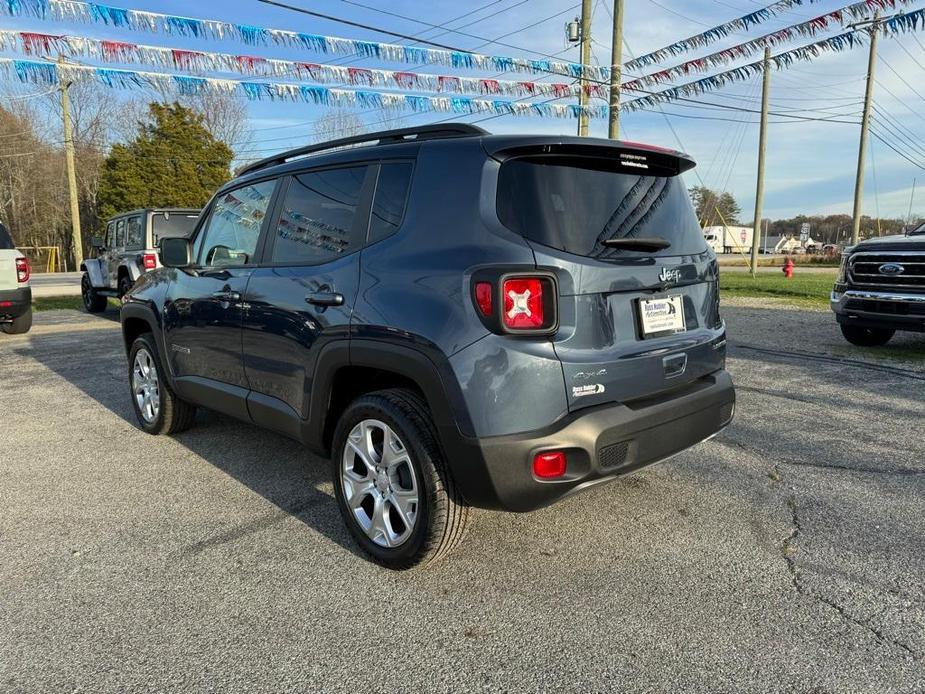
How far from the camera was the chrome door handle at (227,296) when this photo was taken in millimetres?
3824

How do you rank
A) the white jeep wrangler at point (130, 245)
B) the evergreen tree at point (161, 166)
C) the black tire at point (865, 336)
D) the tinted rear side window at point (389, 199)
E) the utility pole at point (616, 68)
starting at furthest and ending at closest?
the evergreen tree at point (161, 166), the utility pole at point (616, 68), the white jeep wrangler at point (130, 245), the black tire at point (865, 336), the tinted rear side window at point (389, 199)

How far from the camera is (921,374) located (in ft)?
21.9

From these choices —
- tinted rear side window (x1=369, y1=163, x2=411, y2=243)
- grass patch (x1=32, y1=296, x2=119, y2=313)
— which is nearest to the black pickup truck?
tinted rear side window (x1=369, y1=163, x2=411, y2=243)

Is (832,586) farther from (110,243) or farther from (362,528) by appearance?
(110,243)

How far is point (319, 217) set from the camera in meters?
3.40

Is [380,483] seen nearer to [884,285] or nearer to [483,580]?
[483,580]

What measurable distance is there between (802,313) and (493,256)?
11.4m

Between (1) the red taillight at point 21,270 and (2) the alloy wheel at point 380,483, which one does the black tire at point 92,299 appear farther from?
(2) the alloy wheel at point 380,483

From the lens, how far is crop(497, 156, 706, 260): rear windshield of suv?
2639 mm

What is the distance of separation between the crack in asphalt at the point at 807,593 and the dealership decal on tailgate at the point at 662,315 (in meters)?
1.12

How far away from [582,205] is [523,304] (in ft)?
1.90

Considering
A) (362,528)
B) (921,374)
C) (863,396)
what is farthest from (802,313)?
(362,528)

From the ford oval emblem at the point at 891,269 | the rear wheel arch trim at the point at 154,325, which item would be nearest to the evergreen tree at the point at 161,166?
the rear wheel arch trim at the point at 154,325

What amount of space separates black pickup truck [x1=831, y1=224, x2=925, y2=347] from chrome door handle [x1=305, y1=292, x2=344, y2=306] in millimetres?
6690
